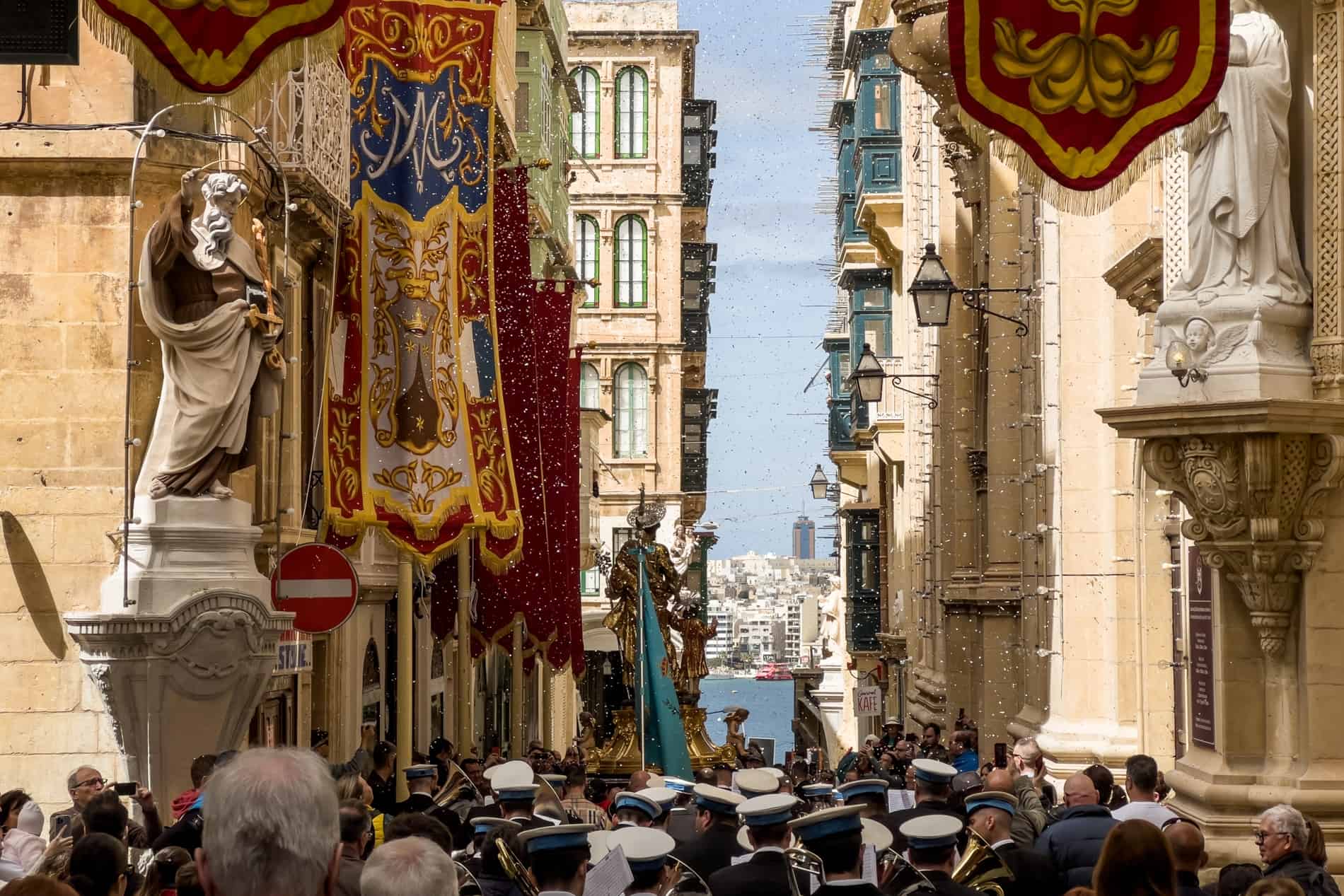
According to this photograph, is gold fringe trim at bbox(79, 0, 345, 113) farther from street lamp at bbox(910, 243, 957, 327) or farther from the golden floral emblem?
street lamp at bbox(910, 243, 957, 327)

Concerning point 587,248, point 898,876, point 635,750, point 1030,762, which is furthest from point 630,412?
point 898,876

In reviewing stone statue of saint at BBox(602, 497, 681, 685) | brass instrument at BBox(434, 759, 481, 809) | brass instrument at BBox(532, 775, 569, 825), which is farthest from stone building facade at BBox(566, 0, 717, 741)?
brass instrument at BBox(532, 775, 569, 825)

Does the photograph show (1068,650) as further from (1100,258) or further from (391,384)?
(391,384)

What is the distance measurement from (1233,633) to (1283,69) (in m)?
2.77

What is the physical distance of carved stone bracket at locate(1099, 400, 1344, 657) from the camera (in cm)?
1007

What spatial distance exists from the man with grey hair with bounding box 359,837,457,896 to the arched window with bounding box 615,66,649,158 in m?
57.7

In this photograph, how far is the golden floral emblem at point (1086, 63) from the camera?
29.9ft

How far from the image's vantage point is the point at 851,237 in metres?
53.2

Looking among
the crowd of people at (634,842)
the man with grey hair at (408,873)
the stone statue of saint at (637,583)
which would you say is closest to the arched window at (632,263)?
the stone statue of saint at (637,583)

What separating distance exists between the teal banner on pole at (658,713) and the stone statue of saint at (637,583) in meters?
0.38

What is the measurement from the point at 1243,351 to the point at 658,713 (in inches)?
288

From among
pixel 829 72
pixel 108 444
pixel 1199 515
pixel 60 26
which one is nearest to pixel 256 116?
pixel 108 444

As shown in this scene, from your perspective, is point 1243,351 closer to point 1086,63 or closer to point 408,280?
point 1086,63

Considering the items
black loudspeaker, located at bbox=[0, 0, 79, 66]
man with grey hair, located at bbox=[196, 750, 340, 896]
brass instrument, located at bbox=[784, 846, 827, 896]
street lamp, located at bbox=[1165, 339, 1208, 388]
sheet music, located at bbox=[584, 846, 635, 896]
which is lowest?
brass instrument, located at bbox=[784, 846, 827, 896]
